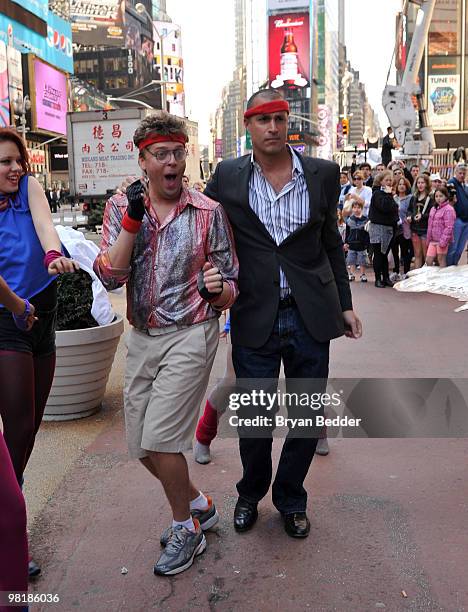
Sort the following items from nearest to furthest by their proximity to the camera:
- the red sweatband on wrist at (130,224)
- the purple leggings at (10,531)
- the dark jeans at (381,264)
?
the purple leggings at (10,531) < the red sweatband on wrist at (130,224) < the dark jeans at (381,264)

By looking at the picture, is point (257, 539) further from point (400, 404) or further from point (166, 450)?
point (400, 404)

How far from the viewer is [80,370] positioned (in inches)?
211

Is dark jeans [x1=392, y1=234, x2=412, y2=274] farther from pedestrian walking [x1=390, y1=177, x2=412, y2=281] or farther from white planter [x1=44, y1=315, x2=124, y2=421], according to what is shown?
white planter [x1=44, y1=315, x2=124, y2=421]

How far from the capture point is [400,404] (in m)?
5.88

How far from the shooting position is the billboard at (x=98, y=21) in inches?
3836

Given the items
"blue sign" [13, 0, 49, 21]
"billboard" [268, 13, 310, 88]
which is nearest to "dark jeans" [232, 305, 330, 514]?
"blue sign" [13, 0, 49, 21]

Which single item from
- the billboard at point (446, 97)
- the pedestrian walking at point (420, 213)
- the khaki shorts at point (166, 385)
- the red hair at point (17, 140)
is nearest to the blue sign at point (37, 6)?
the billboard at point (446, 97)

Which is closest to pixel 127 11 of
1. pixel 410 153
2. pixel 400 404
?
pixel 410 153

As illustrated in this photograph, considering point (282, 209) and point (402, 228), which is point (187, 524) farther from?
point (402, 228)

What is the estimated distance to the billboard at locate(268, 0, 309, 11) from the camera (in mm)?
115625

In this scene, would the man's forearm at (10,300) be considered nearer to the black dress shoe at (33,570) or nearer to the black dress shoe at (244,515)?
the black dress shoe at (33,570)

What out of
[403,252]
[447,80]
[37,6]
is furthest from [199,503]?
[37,6]

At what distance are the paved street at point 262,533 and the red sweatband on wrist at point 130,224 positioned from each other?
156 centimetres

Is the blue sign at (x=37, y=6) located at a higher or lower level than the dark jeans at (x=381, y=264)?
higher
